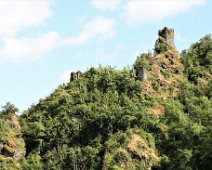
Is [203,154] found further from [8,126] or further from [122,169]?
[8,126]

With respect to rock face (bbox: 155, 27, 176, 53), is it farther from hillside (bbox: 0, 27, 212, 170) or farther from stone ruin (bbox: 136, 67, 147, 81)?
stone ruin (bbox: 136, 67, 147, 81)

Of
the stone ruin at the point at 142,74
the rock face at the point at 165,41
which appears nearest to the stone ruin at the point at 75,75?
the stone ruin at the point at 142,74

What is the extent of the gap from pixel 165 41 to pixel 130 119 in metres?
17.9

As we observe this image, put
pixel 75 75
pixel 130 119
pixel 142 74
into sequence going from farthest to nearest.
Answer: pixel 75 75 → pixel 142 74 → pixel 130 119

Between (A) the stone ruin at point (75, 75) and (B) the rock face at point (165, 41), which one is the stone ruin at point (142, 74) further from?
(A) the stone ruin at point (75, 75)

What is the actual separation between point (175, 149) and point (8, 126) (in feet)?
69.3

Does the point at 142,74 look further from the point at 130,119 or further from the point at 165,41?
the point at 165,41

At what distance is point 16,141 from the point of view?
72.5m

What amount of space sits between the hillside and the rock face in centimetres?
13

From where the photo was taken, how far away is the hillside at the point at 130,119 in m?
64.7

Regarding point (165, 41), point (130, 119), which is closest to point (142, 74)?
point (130, 119)

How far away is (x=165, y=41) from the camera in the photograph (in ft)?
271

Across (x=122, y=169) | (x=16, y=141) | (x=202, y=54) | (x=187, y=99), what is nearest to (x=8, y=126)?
(x=16, y=141)

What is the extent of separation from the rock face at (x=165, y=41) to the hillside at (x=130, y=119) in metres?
0.13
